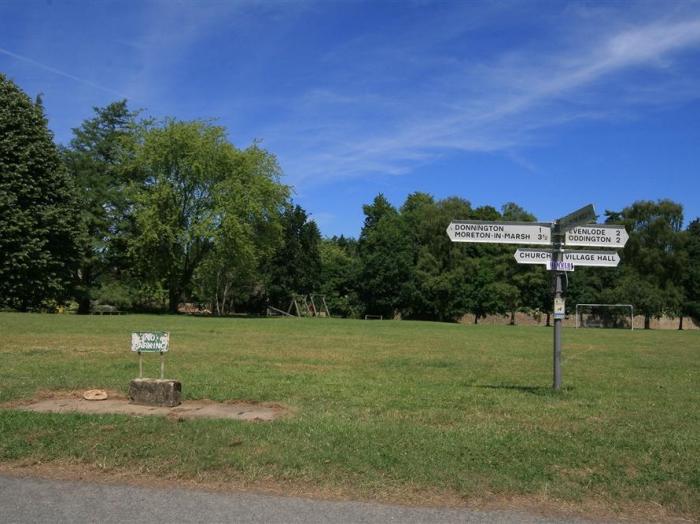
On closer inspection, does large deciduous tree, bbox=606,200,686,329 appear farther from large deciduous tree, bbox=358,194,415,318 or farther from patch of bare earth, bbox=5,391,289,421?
patch of bare earth, bbox=5,391,289,421

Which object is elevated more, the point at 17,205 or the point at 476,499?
the point at 17,205

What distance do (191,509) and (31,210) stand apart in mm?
39468

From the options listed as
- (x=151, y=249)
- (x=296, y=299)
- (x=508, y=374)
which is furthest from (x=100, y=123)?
(x=508, y=374)

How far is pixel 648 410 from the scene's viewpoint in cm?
917

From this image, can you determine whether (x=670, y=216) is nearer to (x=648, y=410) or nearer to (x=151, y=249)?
(x=151, y=249)

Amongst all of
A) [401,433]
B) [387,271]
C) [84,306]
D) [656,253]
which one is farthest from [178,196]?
[656,253]

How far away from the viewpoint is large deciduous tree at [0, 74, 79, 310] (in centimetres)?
3797

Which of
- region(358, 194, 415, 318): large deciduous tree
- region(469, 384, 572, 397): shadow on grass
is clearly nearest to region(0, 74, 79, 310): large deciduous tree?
region(469, 384, 572, 397): shadow on grass

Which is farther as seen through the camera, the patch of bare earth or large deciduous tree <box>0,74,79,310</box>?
large deciduous tree <box>0,74,79,310</box>

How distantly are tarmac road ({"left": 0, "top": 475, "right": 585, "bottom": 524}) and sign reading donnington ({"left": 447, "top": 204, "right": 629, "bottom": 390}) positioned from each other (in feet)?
17.9

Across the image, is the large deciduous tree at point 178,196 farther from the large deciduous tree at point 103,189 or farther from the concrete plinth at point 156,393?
the concrete plinth at point 156,393

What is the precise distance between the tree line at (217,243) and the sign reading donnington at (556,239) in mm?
35326

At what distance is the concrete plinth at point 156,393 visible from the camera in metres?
8.58

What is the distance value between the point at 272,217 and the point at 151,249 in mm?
10340
